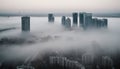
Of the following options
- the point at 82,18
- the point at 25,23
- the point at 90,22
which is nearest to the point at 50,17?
the point at 25,23

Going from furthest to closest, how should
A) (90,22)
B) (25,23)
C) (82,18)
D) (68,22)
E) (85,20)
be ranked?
(68,22), (82,18), (85,20), (90,22), (25,23)

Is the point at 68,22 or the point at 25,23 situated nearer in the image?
the point at 25,23

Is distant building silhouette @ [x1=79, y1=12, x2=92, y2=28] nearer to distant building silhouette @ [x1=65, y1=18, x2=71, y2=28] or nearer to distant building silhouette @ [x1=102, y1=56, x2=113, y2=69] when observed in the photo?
distant building silhouette @ [x1=65, y1=18, x2=71, y2=28]

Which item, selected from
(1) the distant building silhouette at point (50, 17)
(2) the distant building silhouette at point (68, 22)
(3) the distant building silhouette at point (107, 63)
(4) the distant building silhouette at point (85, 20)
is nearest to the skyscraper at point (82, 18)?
(4) the distant building silhouette at point (85, 20)

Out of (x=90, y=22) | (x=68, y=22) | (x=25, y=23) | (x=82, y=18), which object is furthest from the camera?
(x=68, y=22)

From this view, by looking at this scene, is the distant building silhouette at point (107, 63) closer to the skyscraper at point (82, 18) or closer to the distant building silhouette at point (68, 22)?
the skyscraper at point (82, 18)

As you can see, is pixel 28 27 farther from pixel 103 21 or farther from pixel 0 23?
pixel 103 21

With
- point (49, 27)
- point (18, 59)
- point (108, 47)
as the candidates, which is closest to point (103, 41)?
point (108, 47)

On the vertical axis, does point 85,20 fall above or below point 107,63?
above

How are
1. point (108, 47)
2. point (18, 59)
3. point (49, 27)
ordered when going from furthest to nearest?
1. point (49, 27)
2. point (108, 47)
3. point (18, 59)

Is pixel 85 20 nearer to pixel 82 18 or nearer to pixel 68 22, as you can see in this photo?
pixel 82 18

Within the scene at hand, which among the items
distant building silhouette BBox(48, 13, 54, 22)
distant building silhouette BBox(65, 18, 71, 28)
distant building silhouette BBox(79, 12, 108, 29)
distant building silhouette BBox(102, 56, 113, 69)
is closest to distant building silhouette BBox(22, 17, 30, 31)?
distant building silhouette BBox(48, 13, 54, 22)
